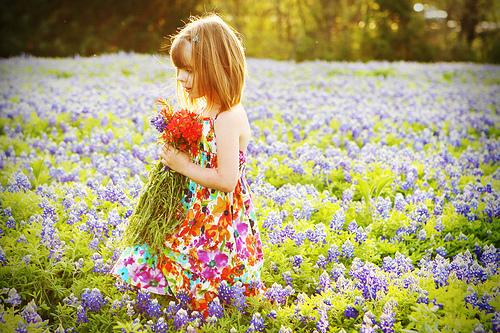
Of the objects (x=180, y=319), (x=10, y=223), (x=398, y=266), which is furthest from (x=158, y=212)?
(x=398, y=266)

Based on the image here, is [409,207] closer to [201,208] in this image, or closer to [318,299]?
[318,299]

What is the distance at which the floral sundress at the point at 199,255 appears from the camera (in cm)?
347

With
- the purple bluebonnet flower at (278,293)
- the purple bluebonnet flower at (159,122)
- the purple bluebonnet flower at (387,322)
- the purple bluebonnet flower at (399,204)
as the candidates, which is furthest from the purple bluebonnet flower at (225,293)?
the purple bluebonnet flower at (399,204)

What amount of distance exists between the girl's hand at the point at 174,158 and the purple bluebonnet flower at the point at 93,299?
0.86 meters

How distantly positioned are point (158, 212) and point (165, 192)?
0.13 metres

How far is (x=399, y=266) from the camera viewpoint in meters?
3.74

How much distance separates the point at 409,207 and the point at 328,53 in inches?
821

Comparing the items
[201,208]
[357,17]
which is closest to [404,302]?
[201,208]

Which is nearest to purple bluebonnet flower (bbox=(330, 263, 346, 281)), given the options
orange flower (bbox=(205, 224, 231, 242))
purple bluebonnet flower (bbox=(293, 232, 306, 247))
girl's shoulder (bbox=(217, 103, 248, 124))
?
purple bluebonnet flower (bbox=(293, 232, 306, 247))

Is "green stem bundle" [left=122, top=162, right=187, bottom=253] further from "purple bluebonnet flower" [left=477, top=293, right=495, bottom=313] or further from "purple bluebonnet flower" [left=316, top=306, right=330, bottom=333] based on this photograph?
"purple bluebonnet flower" [left=477, top=293, right=495, bottom=313]

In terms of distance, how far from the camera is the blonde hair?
3342mm

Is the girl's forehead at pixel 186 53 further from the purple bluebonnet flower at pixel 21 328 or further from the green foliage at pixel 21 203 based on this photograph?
the green foliage at pixel 21 203

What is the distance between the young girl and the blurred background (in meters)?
16.5

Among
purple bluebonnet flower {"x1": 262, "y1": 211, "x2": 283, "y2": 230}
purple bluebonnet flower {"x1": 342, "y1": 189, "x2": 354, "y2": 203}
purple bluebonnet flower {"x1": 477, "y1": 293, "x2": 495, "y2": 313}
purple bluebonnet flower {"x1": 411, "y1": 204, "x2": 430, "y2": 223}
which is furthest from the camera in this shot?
purple bluebonnet flower {"x1": 342, "y1": 189, "x2": 354, "y2": 203}
